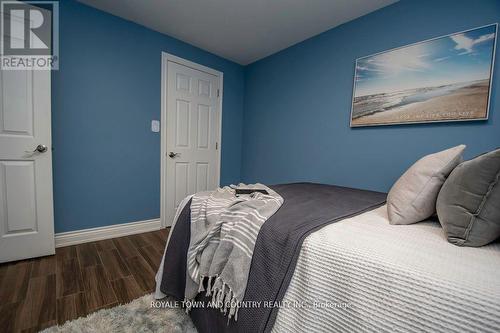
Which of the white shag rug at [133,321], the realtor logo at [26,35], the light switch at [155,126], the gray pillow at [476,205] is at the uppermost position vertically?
the realtor logo at [26,35]

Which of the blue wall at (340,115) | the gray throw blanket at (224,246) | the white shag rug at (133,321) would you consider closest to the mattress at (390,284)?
the gray throw blanket at (224,246)

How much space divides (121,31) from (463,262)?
10.6 feet

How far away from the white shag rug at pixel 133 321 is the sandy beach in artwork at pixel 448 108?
89.1 inches

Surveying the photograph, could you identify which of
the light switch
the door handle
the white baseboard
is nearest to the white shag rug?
the white baseboard

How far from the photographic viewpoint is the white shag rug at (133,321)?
1.13 m

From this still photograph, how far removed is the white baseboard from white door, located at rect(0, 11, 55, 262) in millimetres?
201

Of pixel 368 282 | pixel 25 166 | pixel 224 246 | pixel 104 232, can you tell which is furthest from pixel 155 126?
pixel 368 282

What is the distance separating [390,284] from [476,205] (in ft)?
1.52

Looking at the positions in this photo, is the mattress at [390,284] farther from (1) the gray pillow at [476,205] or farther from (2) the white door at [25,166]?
(2) the white door at [25,166]

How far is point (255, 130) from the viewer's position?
3320mm

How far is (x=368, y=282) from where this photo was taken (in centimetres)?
63

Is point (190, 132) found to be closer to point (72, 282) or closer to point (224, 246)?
point (72, 282)

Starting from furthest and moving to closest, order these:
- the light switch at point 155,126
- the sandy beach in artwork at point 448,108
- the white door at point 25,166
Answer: the light switch at point 155,126 < the white door at point 25,166 < the sandy beach in artwork at point 448,108

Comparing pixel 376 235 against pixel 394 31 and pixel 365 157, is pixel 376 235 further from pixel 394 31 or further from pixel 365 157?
pixel 394 31
